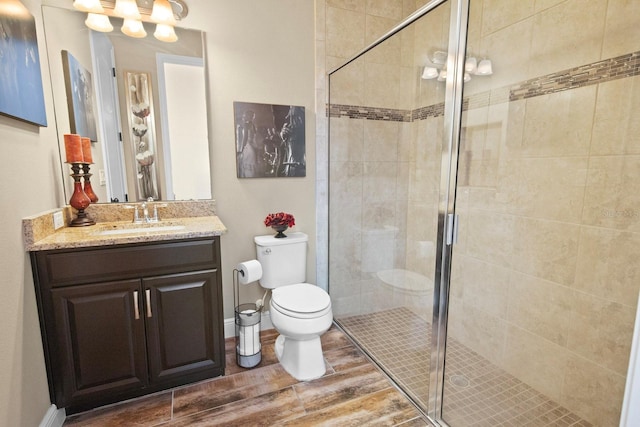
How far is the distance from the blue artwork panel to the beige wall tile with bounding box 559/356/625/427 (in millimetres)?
2770

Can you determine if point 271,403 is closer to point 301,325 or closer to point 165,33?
point 301,325

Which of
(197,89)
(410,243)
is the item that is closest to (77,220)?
(197,89)

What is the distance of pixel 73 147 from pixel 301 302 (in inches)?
60.4

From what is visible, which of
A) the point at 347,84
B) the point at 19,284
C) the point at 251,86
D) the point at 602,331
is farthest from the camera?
the point at 347,84

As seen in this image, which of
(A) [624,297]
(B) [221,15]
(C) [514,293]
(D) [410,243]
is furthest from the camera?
(D) [410,243]

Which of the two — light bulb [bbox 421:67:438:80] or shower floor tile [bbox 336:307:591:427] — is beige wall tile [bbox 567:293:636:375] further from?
light bulb [bbox 421:67:438:80]

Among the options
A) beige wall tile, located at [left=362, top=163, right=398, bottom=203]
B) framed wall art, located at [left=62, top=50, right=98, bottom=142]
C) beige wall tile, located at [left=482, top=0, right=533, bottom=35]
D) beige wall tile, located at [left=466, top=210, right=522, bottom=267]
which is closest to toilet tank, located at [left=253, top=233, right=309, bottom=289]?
beige wall tile, located at [left=362, top=163, right=398, bottom=203]

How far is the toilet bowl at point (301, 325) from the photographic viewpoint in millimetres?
1809

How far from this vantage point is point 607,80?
1.38 m

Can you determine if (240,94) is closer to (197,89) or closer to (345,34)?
(197,89)

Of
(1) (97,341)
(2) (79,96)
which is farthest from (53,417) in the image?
(2) (79,96)

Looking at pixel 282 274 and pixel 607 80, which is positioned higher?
pixel 607 80

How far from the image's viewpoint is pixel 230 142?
2.23 metres

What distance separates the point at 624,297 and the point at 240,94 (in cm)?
240
